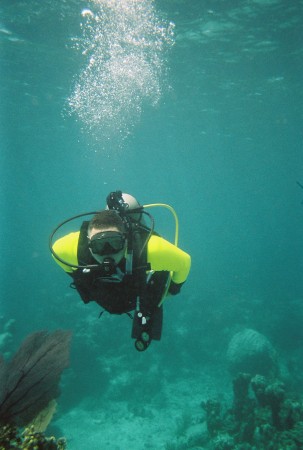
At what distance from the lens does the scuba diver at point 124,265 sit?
3676 millimetres

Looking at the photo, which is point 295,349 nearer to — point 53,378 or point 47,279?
point 53,378

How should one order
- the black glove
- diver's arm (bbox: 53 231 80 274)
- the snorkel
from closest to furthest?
the snorkel → diver's arm (bbox: 53 231 80 274) → the black glove

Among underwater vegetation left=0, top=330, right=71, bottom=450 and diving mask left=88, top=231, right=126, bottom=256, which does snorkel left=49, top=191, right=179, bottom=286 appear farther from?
underwater vegetation left=0, top=330, right=71, bottom=450

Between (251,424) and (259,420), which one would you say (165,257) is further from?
(251,424)

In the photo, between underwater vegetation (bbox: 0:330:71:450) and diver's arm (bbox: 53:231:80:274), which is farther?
diver's arm (bbox: 53:231:80:274)

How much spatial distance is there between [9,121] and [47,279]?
60.8 ft

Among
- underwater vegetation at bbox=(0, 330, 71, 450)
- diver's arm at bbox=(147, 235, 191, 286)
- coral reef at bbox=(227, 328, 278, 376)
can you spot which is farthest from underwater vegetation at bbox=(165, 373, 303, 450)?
underwater vegetation at bbox=(0, 330, 71, 450)

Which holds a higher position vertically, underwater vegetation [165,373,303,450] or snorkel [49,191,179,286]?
snorkel [49,191,179,286]

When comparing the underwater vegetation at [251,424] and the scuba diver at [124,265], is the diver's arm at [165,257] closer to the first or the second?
the scuba diver at [124,265]

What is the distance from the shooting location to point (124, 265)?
388cm

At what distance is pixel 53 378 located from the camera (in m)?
2.61

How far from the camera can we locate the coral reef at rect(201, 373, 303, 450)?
7.24 m

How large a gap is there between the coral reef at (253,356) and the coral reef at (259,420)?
7.60ft

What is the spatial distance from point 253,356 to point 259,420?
4.50 metres
